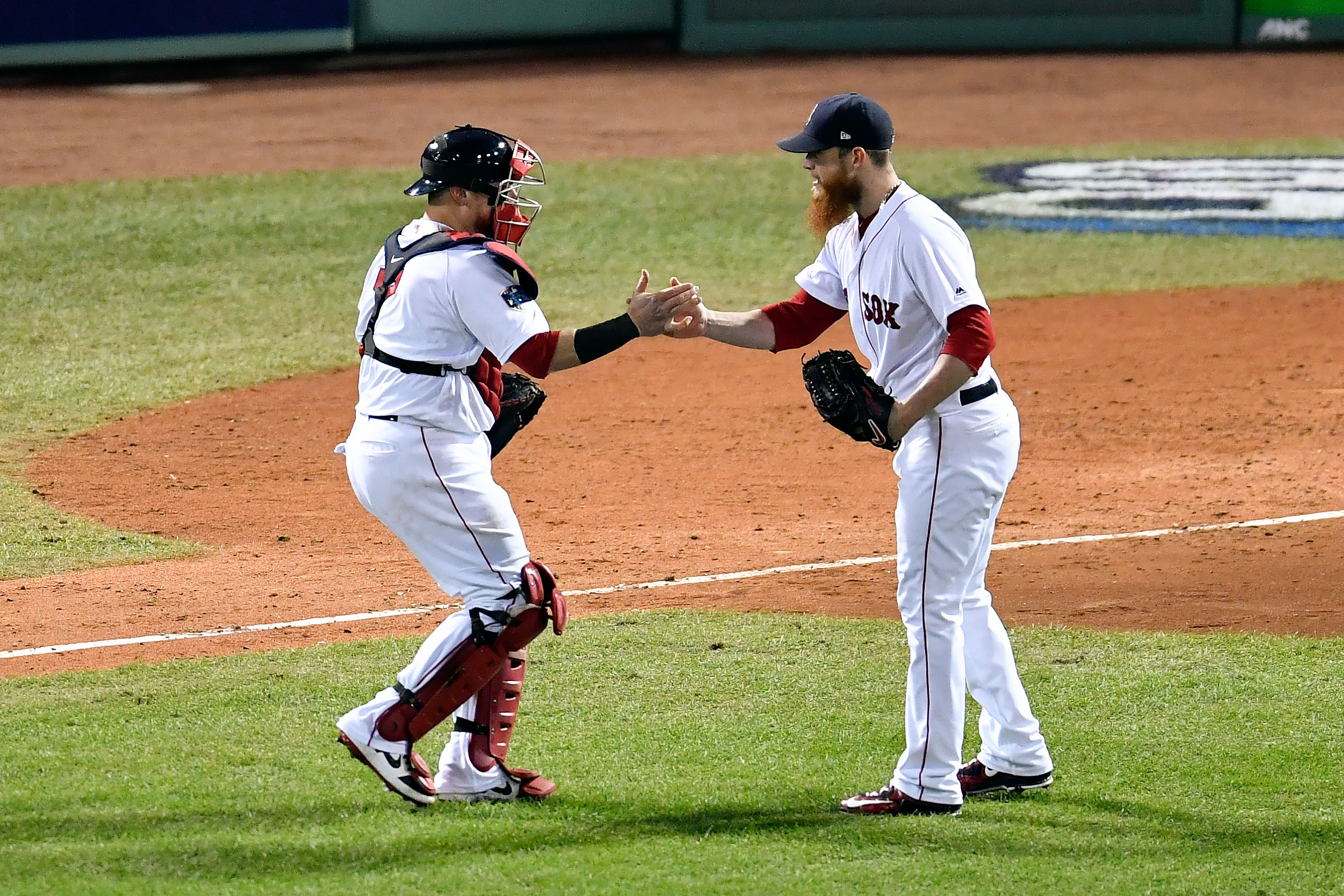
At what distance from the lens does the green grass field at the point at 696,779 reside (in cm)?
415

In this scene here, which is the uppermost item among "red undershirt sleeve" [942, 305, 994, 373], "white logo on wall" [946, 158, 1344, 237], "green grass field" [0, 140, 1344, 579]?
"red undershirt sleeve" [942, 305, 994, 373]

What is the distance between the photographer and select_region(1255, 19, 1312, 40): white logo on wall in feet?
79.2

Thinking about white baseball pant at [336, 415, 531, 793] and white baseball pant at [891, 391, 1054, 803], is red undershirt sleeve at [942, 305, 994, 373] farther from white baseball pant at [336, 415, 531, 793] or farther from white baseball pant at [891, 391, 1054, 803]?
white baseball pant at [336, 415, 531, 793]

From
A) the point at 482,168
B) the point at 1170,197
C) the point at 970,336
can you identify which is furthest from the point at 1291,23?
the point at 482,168

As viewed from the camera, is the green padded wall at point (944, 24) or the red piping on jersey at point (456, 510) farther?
the green padded wall at point (944, 24)

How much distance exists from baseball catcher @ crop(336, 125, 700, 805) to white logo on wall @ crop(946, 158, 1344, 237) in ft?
38.0

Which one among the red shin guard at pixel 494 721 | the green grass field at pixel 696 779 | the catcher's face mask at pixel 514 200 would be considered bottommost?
the green grass field at pixel 696 779

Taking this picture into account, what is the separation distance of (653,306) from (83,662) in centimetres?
263

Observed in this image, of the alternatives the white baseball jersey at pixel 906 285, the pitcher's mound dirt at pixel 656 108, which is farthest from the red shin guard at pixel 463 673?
the pitcher's mound dirt at pixel 656 108

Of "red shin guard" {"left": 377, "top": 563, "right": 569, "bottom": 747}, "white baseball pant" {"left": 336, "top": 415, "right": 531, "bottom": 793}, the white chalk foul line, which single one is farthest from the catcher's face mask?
the white chalk foul line

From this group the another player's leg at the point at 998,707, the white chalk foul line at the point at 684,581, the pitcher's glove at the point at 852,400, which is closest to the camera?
the pitcher's glove at the point at 852,400

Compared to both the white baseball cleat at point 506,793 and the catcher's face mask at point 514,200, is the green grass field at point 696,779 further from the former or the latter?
the catcher's face mask at point 514,200

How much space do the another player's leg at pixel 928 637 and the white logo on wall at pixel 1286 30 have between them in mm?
22022

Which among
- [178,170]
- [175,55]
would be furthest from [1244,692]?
[175,55]
